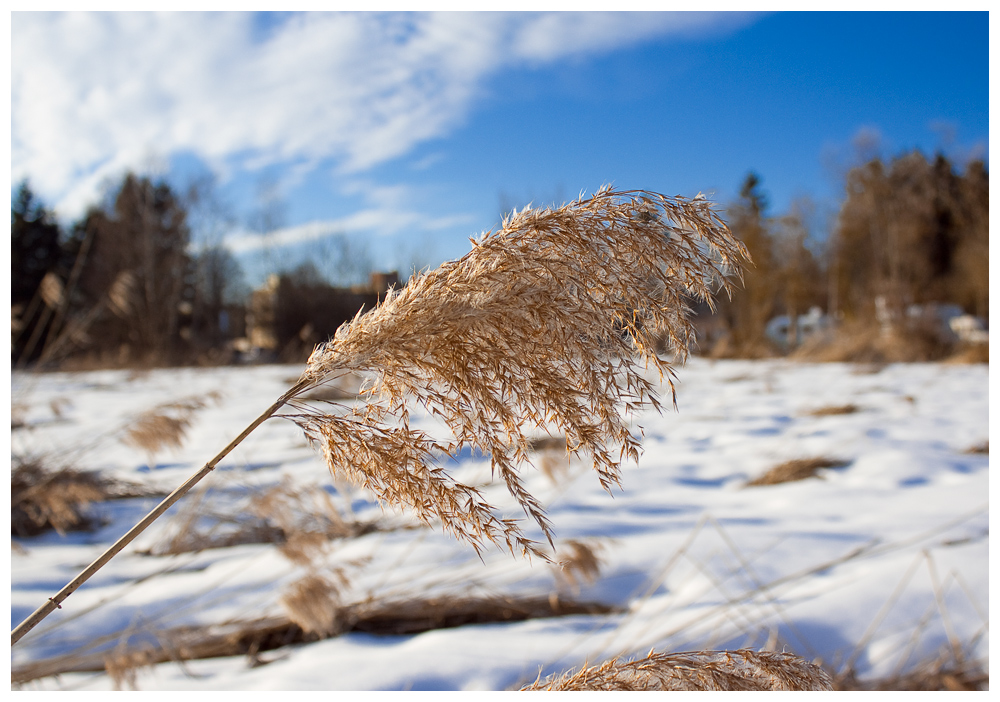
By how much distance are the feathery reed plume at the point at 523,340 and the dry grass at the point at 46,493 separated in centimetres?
331

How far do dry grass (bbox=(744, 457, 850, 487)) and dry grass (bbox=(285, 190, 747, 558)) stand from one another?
14.4 ft

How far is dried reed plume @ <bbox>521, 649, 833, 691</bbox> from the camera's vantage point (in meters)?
0.98

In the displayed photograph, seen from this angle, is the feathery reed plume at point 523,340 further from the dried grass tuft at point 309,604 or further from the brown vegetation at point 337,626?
the brown vegetation at point 337,626

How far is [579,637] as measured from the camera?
2.63 m

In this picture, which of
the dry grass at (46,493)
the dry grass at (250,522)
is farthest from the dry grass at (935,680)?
the dry grass at (46,493)

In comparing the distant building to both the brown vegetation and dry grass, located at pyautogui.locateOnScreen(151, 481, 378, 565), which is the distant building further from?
the brown vegetation

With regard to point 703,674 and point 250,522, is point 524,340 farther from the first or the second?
point 250,522

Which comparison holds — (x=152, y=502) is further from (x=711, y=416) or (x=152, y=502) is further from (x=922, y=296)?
(x=922, y=296)

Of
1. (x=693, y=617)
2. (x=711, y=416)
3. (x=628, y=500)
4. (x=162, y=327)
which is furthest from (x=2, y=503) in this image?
(x=162, y=327)

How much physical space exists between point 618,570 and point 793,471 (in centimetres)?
238

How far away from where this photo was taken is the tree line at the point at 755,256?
19156mm

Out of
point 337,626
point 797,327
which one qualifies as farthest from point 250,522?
point 797,327

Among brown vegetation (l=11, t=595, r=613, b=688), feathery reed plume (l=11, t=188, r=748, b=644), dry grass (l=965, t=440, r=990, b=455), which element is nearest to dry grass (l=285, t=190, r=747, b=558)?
feathery reed plume (l=11, t=188, r=748, b=644)

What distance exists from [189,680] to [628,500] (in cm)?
297
